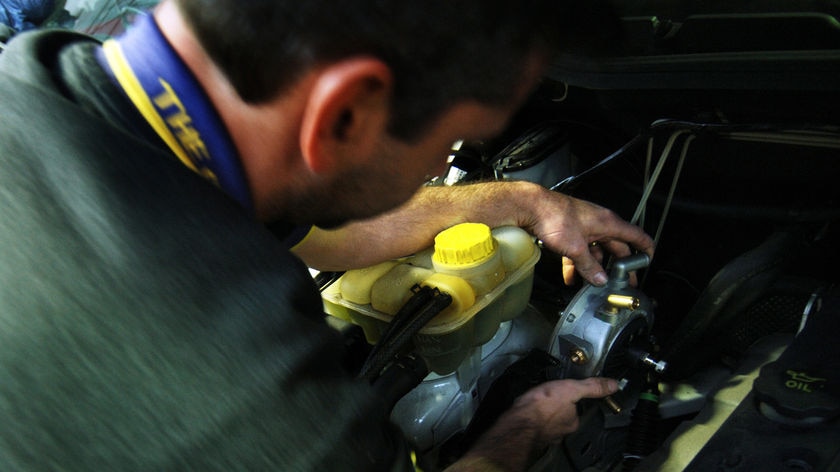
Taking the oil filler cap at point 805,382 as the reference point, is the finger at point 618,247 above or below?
above

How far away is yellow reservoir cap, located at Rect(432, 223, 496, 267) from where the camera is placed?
2.77 ft

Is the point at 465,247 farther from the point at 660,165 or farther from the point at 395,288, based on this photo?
the point at 660,165

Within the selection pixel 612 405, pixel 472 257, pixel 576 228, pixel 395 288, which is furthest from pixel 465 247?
pixel 612 405

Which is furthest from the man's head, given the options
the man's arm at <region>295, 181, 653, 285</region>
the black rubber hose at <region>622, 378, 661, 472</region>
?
the black rubber hose at <region>622, 378, 661, 472</region>

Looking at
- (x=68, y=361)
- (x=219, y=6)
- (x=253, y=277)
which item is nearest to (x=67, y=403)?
(x=68, y=361)

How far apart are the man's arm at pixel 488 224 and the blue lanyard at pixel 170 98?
48 cm

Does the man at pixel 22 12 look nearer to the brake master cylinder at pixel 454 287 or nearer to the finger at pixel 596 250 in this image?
the brake master cylinder at pixel 454 287

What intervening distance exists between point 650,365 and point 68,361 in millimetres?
841

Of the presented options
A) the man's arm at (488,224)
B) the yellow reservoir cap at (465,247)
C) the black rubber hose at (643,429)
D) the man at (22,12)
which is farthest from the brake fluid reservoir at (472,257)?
the man at (22,12)

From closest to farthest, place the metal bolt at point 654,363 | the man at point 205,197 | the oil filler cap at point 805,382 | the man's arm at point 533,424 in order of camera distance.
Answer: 1. the man at point 205,197
2. the oil filler cap at point 805,382
3. the man's arm at point 533,424
4. the metal bolt at point 654,363

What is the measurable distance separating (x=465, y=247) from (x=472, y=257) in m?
0.02

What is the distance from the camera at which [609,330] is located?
0.95 metres

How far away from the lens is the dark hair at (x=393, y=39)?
457mm

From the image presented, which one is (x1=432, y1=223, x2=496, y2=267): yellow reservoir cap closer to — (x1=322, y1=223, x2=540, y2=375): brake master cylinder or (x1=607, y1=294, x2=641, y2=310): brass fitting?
(x1=322, y1=223, x2=540, y2=375): brake master cylinder
